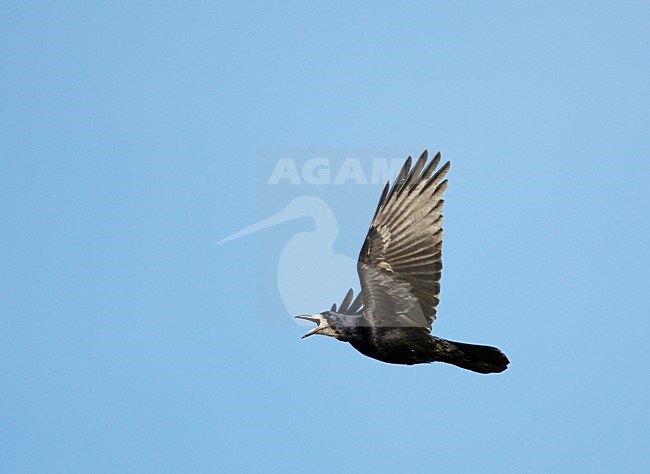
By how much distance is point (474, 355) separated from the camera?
16.9m

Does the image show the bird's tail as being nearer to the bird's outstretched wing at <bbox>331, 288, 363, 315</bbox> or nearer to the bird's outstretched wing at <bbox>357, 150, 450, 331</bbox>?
the bird's outstretched wing at <bbox>357, 150, 450, 331</bbox>

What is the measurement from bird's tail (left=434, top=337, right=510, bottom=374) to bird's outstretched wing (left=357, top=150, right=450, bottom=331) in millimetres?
448

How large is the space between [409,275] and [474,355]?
1.53 meters

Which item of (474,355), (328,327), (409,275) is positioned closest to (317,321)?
(328,327)

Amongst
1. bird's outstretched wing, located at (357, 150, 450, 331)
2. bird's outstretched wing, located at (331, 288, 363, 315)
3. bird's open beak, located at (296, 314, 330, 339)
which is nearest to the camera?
bird's outstretched wing, located at (357, 150, 450, 331)

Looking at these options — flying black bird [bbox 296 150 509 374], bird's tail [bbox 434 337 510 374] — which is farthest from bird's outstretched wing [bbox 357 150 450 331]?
bird's tail [bbox 434 337 510 374]

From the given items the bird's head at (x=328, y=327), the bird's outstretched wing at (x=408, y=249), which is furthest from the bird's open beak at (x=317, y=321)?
the bird's outstretched wing at (x=408, y=249)

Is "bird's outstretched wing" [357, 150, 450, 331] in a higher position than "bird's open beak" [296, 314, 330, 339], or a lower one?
higher

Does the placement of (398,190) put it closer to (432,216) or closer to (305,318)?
(432,216)

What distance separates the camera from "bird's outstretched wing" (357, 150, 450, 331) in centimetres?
1673

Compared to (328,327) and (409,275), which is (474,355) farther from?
(328,327)

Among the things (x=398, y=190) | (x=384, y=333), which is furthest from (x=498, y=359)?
(x=398, y=190)

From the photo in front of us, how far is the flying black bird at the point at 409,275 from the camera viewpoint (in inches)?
659

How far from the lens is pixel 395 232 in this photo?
55.4 feet
